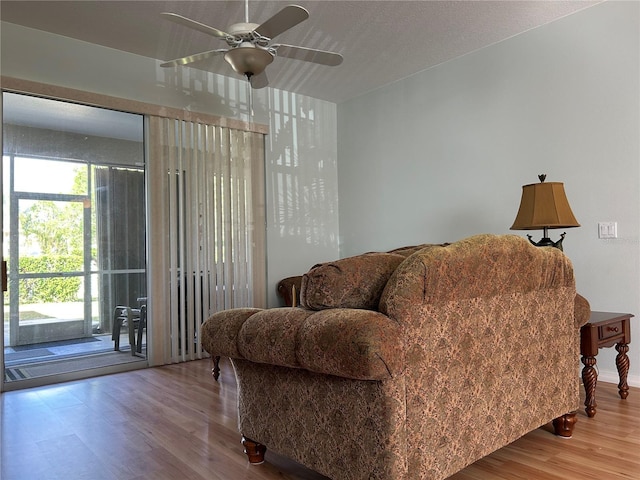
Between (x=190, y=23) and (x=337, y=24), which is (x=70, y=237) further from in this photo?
(x=337, y=24)

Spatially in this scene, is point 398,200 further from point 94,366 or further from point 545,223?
point 94,366

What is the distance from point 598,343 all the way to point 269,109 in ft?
13.4

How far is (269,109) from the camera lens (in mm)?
5520

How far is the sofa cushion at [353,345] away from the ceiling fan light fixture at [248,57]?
1.65 metres

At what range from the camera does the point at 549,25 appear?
3.96m

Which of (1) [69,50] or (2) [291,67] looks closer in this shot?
(1) [69,50]

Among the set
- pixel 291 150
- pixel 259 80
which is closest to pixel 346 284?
pixel 259 80

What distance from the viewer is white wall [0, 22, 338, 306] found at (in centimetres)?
403

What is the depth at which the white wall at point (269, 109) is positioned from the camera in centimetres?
403

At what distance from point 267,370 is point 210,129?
3496 millimetres

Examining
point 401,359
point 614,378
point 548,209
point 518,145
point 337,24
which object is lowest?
point 614,378

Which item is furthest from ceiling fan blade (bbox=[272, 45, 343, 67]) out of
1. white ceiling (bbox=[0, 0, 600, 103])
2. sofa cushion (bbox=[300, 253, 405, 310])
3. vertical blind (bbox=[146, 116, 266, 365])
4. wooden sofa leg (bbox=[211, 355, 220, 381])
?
wooden sofa leg (bbox=[211, 355, 220, 381])

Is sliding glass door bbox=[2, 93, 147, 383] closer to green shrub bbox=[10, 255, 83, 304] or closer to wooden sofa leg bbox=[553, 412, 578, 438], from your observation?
green shrub bbox=[10, 255, 83, 304]

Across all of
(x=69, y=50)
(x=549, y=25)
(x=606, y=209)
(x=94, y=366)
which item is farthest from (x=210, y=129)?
(x=606, y=209)
